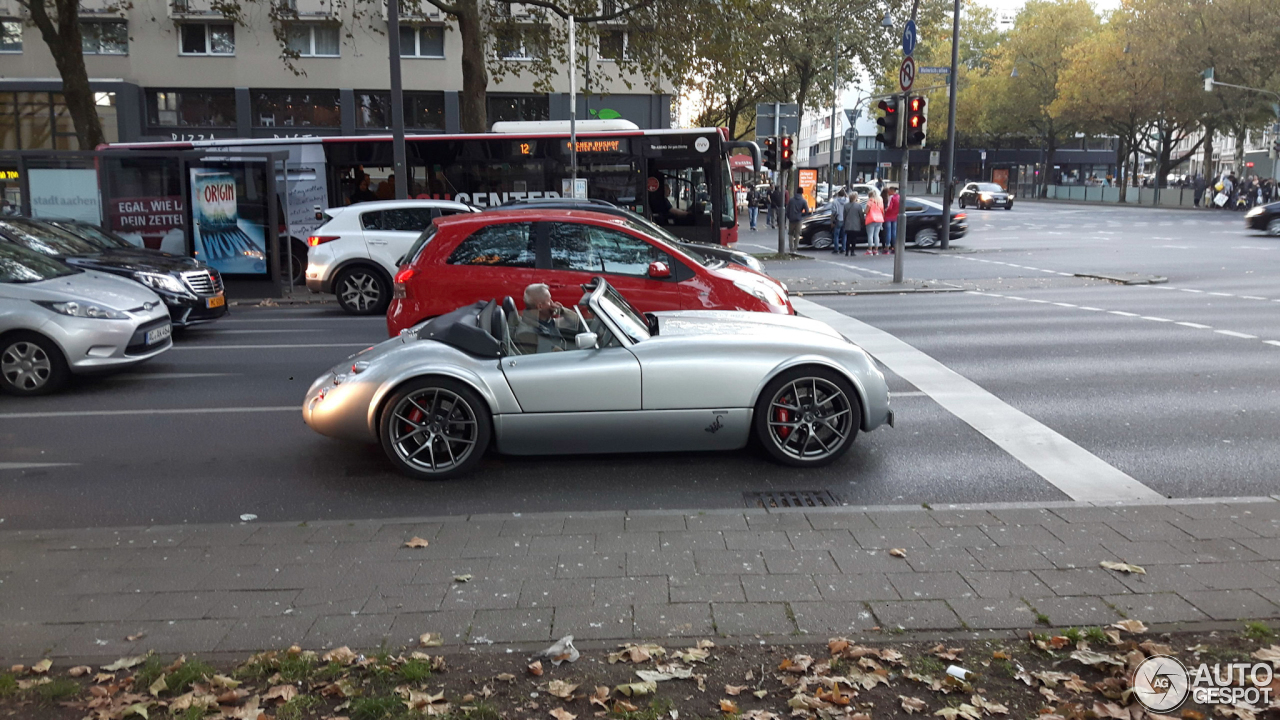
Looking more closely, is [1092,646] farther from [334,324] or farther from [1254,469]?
[334,324]

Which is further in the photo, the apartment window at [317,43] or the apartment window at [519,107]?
the apartment window at [519,107]

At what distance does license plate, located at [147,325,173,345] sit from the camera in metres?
9.71

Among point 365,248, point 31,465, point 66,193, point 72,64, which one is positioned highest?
point 72,64

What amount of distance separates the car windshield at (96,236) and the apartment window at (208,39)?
26462 mm

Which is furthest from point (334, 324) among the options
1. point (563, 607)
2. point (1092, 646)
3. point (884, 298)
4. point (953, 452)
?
point (1092, 646)

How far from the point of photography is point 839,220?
2733 cm

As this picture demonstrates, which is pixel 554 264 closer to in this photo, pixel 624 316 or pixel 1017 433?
pixel 624 316

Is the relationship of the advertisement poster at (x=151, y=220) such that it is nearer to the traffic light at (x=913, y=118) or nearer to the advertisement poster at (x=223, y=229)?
the advertisement poster at (x=223, y=229)

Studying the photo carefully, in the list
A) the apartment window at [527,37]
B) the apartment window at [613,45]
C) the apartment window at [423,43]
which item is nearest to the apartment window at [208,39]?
the apartment window at [423,43]

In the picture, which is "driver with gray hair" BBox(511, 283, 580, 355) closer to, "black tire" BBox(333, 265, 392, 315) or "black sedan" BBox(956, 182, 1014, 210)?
"black tire" BBox(333, 265, 392, 315)

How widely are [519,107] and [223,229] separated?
23794 millimetres

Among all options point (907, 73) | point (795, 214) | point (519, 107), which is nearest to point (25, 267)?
point (907, 73)

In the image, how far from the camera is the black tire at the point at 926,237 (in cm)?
2880

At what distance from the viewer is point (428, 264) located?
944 centimetres
